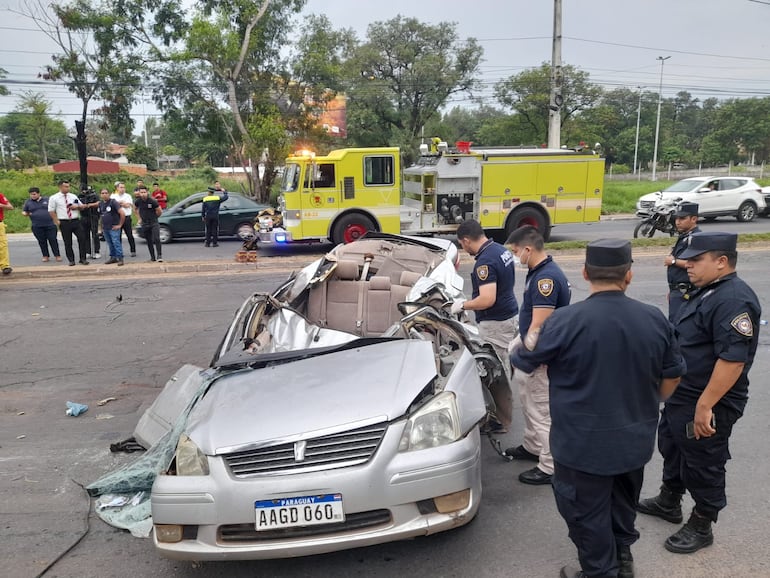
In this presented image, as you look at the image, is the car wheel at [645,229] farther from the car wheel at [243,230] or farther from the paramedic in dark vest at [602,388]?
the paramedic in dark vest at [602,388]

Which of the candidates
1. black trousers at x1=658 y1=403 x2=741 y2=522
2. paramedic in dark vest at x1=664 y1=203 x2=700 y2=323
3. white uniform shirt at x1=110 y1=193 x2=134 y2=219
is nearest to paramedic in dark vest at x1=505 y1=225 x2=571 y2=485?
black trousers at x1=658 y1=403 x2=741 y2=522

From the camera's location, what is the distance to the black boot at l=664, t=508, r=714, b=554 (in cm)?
290

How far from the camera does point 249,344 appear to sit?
3900mm

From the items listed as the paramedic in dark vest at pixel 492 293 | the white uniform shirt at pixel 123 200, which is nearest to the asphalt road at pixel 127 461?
the paramedic in dark vest at pixel 492 293

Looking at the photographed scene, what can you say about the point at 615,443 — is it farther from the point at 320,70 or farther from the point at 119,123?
the point at 119,123

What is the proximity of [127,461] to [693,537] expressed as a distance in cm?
348

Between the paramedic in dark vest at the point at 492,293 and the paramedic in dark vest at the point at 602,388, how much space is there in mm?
1617

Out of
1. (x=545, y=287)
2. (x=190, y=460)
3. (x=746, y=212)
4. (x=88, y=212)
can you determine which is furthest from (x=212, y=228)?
(x=746, y=212)

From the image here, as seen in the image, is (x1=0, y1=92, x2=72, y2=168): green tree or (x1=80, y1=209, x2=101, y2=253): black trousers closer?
(x1=80, y1=209, x2=101, y2=253): black trousers

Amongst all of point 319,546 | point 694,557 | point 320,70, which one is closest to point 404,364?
point 319,546

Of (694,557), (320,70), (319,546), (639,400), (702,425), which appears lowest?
(694,557)

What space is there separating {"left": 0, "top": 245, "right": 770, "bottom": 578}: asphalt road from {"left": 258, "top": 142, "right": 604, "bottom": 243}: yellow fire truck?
5.98 m

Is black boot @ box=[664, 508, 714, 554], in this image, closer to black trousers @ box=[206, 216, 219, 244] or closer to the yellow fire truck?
the yellow fire truck

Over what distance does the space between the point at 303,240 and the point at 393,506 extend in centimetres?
1123
